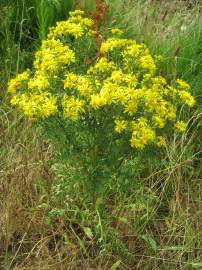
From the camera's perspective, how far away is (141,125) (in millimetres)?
2328

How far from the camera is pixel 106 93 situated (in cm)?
224

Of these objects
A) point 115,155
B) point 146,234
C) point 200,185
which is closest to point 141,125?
point 115,155

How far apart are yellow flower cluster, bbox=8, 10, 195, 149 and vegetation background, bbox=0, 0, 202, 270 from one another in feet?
0.67

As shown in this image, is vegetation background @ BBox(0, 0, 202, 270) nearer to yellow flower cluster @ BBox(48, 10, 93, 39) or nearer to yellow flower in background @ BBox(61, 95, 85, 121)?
yellow flower in background @ BBox(61, 95, 85, 121)

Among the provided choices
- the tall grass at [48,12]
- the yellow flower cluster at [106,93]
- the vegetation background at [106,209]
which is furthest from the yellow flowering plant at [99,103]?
the tall grass at [48,12]

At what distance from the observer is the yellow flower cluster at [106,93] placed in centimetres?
229

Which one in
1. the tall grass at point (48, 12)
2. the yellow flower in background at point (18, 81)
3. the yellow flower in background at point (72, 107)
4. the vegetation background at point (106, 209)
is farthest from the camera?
the tall grass at point (48, 12)

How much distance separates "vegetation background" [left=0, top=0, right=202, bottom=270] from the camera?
2668 mm

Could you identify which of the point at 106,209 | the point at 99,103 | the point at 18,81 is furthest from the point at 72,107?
the point at 106,209

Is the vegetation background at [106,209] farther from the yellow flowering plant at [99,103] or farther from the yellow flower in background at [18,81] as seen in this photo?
the yellow flower in background at [18,81]

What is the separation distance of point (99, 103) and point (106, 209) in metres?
0.82

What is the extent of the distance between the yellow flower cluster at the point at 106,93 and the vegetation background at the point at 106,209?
0.20m

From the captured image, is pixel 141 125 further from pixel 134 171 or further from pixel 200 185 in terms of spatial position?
pixel 200 185

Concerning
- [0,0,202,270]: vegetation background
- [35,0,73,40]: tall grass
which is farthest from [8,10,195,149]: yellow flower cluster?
[35,0,73,40]: tall grass
